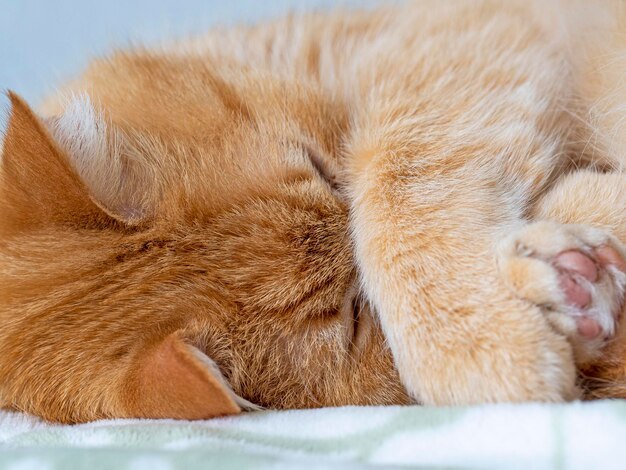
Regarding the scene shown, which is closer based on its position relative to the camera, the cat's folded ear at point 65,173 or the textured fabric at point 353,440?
the textured fabric at point 353,440

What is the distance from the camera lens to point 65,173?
92 centimetres

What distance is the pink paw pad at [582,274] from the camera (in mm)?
887

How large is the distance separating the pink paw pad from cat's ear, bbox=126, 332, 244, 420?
0.46 metres

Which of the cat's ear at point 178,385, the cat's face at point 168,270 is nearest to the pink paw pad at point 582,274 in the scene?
the cat's face at point 168,270

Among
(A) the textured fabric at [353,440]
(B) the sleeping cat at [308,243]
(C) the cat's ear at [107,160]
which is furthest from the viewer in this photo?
(C) the cat's ear at [107,160]

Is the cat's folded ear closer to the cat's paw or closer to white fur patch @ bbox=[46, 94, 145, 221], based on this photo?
white fur patch @ bbox=[46, 94, 145, 221]

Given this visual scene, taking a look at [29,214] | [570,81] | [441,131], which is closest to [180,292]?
[29,214]

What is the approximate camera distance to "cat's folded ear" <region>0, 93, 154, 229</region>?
0.93 metres

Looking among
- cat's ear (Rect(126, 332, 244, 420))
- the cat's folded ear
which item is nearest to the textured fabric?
cat's ear (Rect(126, 332, 244, 420))

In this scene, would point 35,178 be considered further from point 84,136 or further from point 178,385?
point 178,385

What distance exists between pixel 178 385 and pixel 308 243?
295 mm

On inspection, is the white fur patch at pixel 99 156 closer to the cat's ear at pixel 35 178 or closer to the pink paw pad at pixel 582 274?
the cat's ear at pixel 35 178

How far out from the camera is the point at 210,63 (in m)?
1.27

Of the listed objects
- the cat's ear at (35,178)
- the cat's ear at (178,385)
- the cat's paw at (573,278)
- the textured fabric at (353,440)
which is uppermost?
the cat's ear at (35,178)
